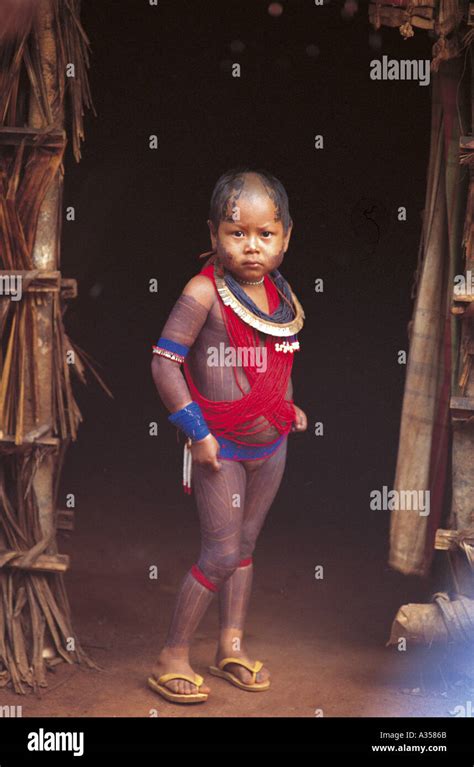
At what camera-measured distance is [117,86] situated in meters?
7.82

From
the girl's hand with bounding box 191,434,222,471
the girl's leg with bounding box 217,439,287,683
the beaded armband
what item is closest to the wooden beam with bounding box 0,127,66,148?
the beaded armband

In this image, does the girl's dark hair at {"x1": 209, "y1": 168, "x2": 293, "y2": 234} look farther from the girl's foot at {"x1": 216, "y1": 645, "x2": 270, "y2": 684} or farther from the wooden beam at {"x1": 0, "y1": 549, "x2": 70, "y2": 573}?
the girl's foot at {"x1": 216, "y1": 645, "x2": 270, "y2": 684}

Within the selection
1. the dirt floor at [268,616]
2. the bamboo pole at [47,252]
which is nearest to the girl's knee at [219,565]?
the dirt floor at [268,616]

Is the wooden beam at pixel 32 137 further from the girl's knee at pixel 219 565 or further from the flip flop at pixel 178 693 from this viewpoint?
the flip flop at pixel 178 693

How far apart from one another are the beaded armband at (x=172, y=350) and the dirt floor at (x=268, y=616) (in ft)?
4.30

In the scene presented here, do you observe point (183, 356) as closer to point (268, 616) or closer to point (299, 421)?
point (299, 421)

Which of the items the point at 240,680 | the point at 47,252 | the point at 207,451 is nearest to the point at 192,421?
the point at 207,451

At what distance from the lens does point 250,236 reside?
4359 mm

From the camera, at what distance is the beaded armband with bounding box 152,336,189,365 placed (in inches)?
172

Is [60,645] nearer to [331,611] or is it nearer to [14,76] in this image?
[331,611]

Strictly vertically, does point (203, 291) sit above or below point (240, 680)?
above

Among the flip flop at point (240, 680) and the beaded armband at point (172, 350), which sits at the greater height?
the beaded armband at point (172, 350)

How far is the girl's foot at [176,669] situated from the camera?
14.8 feet

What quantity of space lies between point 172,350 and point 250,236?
0.50m
